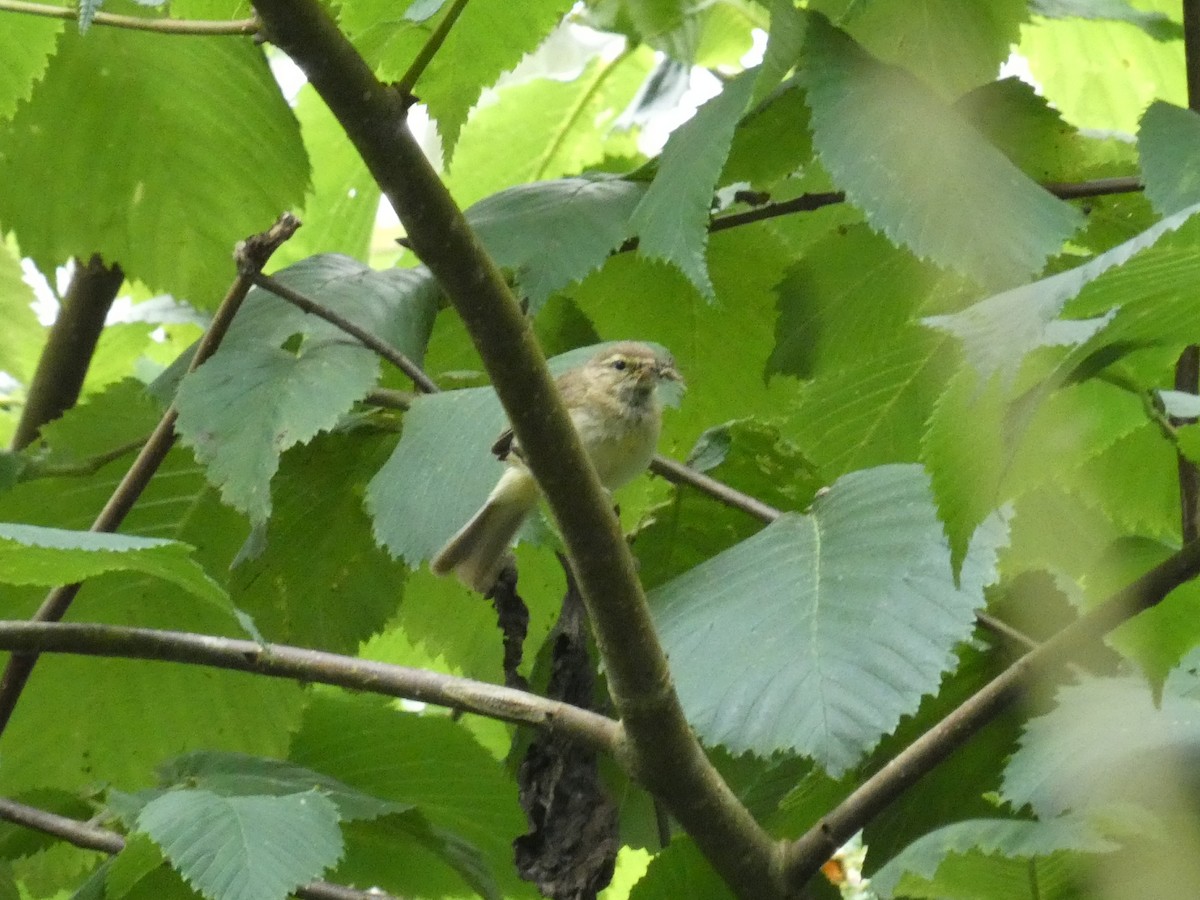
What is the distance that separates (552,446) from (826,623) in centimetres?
37

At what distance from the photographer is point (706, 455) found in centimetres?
159

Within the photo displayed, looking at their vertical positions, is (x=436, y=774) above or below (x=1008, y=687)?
above

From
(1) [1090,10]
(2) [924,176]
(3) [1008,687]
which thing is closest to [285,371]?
(2) [924,176]

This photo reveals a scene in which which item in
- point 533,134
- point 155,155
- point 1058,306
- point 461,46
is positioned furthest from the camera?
point 533,134

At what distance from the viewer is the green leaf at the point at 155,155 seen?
74.5 inches

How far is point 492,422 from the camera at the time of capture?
1352mm

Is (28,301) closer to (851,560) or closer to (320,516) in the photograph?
(320,516)

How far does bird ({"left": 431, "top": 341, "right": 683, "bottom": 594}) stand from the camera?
1.69 meters

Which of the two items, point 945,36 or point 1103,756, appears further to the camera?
point 945,36

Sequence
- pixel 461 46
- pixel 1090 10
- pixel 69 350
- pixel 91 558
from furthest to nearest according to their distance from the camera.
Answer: pixel 69 350 < pixel 1090 10 < pixel 461 46 < pixel 91 558

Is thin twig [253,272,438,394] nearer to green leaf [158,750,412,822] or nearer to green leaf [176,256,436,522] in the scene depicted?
green leaf [176,256,436,522]

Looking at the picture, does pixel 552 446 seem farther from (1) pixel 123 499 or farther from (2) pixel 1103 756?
(1) pixel 123 499

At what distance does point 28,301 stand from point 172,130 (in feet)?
2.40

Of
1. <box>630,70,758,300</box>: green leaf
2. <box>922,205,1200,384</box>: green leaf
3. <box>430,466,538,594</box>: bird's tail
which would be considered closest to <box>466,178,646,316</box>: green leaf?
<box>630,70,758,300</box>: green leaf
